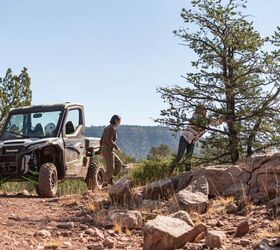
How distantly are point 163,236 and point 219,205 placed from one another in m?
2.43

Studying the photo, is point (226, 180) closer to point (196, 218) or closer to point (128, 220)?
point (196, 218)

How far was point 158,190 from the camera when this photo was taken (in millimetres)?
8562

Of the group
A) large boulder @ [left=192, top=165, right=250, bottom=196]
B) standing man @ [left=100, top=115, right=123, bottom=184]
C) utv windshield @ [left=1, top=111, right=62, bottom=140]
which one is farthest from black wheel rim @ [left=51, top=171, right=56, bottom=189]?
large boulder @ [left=192, top=165, right=250, bottom=196]

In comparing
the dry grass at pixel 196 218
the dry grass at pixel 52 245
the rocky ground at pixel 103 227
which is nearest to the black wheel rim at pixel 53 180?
the rocky ground at pixel 103 227

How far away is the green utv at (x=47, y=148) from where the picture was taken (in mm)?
11477

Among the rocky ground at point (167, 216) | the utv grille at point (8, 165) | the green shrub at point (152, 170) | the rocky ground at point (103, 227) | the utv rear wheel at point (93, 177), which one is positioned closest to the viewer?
the rocky ground at point (167, 216)

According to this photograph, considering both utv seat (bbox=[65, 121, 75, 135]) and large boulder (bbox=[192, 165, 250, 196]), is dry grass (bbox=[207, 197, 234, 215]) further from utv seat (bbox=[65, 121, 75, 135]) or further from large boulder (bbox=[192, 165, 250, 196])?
utv seat (bbox=[65, 121, 75, 135])

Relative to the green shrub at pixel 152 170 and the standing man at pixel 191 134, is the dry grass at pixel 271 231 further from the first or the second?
the green shrub at pixel 152 170

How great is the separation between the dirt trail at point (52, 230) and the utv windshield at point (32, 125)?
9.78ft

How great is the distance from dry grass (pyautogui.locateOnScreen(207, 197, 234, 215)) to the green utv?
4.79 metres

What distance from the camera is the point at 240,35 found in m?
13.4

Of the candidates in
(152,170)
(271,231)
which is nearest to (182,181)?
(271,231)

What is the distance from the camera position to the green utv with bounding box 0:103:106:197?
11.5 metres

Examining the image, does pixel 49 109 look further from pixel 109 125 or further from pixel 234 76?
pixel 234 76
